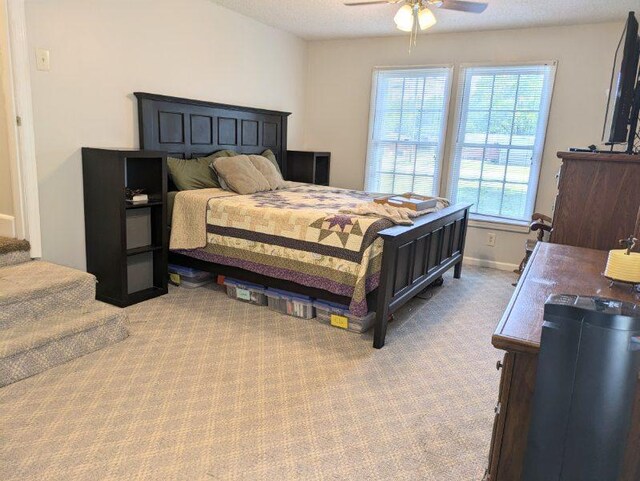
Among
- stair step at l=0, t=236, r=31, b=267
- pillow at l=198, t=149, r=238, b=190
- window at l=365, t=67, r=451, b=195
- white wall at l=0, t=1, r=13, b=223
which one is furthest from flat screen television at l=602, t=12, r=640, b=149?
stair step at l=0, t=236, r=31, b=267

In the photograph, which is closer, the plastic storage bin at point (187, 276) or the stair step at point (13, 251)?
the stair step at point (13, 251)

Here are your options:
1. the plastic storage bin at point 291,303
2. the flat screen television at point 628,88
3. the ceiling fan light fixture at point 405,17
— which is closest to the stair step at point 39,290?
the plastic storage bin at point 291,303

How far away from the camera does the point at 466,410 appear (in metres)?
2.15

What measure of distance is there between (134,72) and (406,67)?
2.79 m

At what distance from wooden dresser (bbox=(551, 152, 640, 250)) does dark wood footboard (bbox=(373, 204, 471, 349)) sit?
2.84 feet

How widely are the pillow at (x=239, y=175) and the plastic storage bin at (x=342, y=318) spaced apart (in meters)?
1.32

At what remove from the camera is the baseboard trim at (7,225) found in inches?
116

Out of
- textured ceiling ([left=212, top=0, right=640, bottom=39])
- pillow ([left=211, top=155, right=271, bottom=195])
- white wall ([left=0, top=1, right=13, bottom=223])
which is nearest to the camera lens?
white wall ([left=0, top=1, right=13, bottom=223])

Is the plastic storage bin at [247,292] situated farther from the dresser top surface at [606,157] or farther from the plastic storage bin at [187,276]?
the dresser top surface at [606,157]

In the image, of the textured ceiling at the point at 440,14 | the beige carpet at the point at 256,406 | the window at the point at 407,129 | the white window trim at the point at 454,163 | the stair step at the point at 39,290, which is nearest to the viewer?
the beige carpet at the point at 256,406

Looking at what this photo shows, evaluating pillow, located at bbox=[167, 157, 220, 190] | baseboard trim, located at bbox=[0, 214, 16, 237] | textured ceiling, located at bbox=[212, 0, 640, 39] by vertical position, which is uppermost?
textured ceiling, located at bbox=[212, 0, 640, 39]

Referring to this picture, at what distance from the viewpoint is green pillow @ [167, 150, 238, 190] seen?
3.71 metres

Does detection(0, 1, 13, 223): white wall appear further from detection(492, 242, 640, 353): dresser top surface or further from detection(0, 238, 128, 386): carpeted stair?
detection(492, 242, 640, 353): dresser top surface

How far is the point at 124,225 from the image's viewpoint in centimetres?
312
